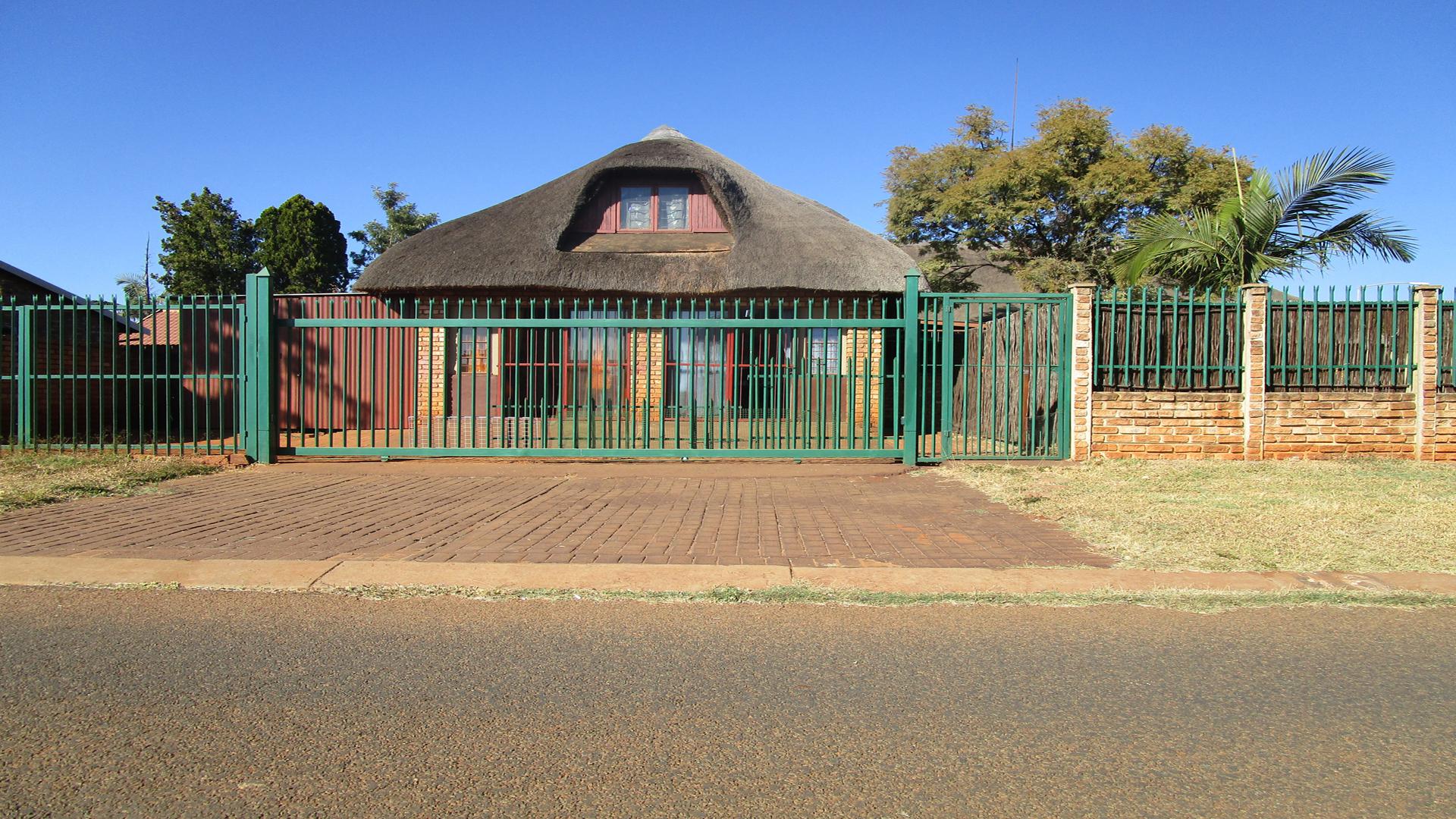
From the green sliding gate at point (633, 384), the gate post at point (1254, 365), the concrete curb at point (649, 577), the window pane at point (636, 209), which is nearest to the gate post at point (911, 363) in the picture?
the green sliding gate at point (633, 384)

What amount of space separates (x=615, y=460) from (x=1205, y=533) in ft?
19.9

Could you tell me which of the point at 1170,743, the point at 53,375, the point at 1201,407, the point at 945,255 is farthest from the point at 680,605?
the point at 945,255

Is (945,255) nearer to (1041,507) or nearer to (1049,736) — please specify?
(1041,507)

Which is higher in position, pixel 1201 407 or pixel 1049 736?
pixel 1201 407

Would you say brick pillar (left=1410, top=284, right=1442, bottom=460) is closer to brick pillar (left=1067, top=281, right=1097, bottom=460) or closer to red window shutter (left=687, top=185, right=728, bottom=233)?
brick pillar (left=1067, top=281, right=1097, bottom=460)

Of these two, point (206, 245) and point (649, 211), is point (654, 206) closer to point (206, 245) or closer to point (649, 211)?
point (649, 211)

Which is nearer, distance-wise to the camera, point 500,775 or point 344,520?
point 500,775

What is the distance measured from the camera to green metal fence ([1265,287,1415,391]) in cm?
947

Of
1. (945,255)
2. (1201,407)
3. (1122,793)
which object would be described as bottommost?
(1122,793)

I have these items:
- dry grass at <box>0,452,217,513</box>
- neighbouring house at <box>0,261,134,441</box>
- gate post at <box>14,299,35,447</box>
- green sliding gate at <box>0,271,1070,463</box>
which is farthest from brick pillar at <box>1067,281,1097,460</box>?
gate post at <box>14,299,35,447</box>

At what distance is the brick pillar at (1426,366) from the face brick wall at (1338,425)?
0.08 metres

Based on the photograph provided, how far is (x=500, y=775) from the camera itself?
8.57ft

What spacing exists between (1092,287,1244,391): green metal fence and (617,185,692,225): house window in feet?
28.8

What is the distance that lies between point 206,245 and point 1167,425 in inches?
1089
